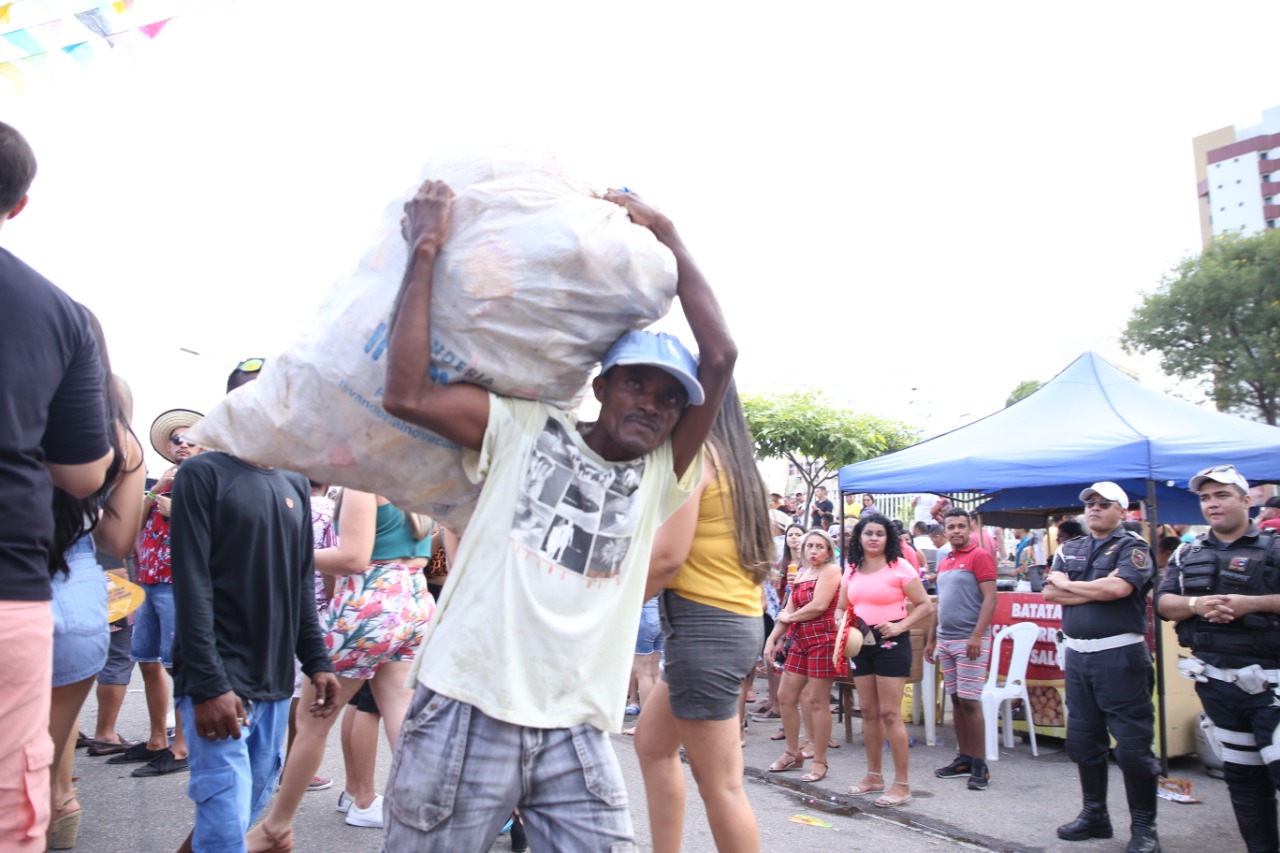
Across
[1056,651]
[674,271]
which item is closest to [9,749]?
[674,271]

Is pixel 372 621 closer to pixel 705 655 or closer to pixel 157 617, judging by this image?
pixel 705 655

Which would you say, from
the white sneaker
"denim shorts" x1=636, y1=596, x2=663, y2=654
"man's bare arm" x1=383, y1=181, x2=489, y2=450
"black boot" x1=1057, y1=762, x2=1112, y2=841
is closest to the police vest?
"black boot" x1=1057, y1=762, x2=1112, y2=841

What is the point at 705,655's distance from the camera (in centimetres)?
331

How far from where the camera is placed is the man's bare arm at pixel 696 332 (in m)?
2.19

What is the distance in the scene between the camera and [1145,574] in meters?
5.24

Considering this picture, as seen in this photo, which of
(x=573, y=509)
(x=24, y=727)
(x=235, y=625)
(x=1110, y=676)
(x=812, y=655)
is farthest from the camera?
(x=812, y=655)

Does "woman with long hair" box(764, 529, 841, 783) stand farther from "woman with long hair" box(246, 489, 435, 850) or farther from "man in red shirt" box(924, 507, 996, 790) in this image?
"woman with long hair" box(246, 489, 435, 850)

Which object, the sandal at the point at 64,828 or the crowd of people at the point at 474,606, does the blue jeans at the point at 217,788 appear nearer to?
the crowd of people at the point at 474,606

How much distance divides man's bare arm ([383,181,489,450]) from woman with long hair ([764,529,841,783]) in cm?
505

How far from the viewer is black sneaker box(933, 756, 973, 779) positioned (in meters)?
6.68

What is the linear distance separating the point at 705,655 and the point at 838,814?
286 centimetres

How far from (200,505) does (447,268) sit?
135 cm

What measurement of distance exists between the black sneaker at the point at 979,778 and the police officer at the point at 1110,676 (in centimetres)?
101

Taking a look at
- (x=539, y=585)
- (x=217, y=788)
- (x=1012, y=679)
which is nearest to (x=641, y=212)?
(x=539, y=585)
